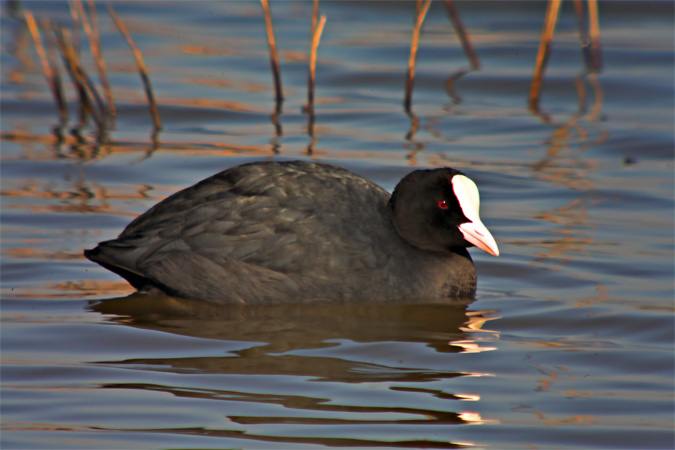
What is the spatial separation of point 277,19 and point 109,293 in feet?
28.2

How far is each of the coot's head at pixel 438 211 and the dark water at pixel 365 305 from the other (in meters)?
0.43

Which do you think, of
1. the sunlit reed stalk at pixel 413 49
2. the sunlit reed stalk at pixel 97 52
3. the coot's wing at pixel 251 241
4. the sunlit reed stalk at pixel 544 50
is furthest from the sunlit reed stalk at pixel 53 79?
the sunlit reed stalk at pixel 544 50

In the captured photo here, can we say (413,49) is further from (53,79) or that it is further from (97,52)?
(53,79)

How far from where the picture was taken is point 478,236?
5.87 m

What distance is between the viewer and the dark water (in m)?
4.31

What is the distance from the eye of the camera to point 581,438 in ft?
13.7

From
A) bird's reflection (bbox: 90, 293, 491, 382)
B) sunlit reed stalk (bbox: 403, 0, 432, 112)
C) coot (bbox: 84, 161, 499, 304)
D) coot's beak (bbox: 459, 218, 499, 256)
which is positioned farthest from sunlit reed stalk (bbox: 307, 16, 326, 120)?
bird's reflection (bbox: 90, 293, 491, 382)

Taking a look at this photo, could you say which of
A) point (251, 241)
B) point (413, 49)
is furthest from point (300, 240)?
point (413, 49)

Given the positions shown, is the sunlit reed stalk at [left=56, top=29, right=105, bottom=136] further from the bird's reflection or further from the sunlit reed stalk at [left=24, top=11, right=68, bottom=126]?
the bird's reflection

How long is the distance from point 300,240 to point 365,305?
0.54 meters

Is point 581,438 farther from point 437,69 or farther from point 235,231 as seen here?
point 437,69

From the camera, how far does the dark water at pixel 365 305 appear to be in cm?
431

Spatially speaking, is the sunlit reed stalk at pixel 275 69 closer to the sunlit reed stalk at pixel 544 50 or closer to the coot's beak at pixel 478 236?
the sunlit reed stalk at pixel 544 50

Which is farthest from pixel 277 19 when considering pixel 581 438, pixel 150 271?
pixel 581 438
